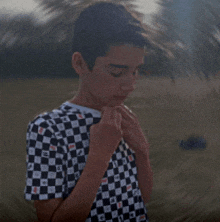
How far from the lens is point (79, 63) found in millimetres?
2113

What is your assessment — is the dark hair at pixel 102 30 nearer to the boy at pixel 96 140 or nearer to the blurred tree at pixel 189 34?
the boy at pixel 96 140

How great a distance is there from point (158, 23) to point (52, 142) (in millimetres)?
1216

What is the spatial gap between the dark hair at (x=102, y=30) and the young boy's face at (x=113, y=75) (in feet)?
0.14

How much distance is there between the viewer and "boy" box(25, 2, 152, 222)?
1911 millimetres

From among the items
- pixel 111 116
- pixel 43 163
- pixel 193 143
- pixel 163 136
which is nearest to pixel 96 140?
pixel 111 116

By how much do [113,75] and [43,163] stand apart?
69cm

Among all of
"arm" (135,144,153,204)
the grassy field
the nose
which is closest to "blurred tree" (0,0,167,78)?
the grassy field

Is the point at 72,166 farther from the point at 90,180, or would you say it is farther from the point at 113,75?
the point at 113,75

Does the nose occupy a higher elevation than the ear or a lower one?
lower

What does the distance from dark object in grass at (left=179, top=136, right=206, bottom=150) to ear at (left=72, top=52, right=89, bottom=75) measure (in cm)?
97

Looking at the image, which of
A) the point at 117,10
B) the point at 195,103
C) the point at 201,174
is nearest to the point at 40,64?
the point at 117,10

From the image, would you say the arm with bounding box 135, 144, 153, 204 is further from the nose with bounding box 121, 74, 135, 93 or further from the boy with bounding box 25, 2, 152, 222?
the nose with bounding box 121, 74, 135, 93

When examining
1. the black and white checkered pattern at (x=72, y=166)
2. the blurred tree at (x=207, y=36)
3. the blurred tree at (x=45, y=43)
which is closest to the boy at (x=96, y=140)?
the black and white checkered pattern at (x=72, y=166)

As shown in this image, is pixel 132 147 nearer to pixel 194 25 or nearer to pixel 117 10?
pixel 117 10
